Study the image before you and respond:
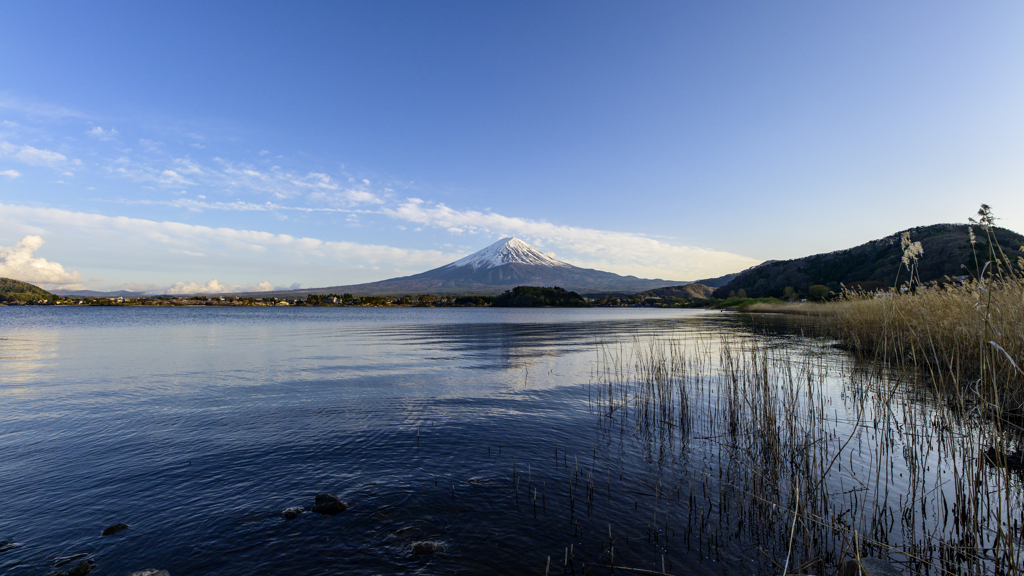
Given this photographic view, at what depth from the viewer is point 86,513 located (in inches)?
252

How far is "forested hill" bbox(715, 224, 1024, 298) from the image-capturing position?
7362cm

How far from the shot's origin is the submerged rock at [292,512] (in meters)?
6.37

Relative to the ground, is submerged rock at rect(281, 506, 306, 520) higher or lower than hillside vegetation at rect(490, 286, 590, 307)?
lower

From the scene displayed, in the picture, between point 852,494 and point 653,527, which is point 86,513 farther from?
point 852,494

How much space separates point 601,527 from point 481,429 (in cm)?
502

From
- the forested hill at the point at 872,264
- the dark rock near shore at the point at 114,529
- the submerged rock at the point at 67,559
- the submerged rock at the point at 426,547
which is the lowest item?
the submerged rock at the point at 426,547

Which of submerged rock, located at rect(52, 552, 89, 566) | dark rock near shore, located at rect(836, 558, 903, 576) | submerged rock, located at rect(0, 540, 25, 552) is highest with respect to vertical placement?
dark rock near shore, located at rect(836, 558, 903, 576)

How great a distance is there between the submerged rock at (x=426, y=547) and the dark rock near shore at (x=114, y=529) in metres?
4.08

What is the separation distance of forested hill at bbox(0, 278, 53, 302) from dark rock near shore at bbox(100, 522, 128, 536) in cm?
19605

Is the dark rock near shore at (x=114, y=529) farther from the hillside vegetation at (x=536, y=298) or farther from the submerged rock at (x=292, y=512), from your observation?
the hillside vegetation at (x=536, y=298)

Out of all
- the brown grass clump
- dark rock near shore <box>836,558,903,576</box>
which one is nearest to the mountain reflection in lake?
dark rock near shore <box>836,558,903,576</box>

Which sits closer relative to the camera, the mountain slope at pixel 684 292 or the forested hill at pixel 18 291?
the forested hill at pixel 18 291

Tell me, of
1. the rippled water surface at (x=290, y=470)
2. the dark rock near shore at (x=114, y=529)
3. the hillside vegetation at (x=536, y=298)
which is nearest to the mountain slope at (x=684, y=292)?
the hillside vegetation at (x=536, y=298)

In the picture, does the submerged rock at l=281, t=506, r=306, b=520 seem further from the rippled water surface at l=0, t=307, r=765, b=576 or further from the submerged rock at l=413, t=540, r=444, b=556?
the submerged rock at l=413, t=540, r=444, b=556
